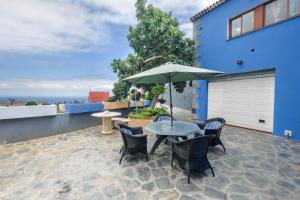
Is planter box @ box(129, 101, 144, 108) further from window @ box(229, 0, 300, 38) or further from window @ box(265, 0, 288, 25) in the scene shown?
window @ box(265, 0, 288, 25)

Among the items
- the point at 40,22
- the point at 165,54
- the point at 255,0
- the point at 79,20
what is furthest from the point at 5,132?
the point at 255,0

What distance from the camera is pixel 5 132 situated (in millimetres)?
4996

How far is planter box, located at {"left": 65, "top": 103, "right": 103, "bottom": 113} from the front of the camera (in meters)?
6.56

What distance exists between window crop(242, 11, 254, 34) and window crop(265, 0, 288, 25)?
0.60 meters

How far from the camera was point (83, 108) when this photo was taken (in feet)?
23.1

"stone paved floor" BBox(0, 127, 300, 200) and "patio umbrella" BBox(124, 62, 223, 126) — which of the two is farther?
"patio umbrella" BBox(124, 62, 223, 126)

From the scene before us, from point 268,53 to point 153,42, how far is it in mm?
5489

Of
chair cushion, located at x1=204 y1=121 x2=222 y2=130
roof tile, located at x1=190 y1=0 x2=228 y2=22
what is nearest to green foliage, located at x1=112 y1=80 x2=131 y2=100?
chair cushion, located at x1=204 y1=121 x2=222 y2=130

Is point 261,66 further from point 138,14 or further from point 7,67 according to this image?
point 7,67

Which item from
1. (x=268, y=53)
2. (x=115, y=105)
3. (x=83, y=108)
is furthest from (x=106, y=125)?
(x=268, y=53)

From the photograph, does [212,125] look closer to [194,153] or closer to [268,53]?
[194,153]

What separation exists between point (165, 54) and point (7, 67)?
13.9 metres

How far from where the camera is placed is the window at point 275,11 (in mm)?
5805

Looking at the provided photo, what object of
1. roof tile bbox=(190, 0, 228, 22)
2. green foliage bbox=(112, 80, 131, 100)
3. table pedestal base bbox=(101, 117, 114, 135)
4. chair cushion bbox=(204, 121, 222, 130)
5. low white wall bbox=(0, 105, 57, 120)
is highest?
roof tile bbox=(190, 0, 228, 22)
